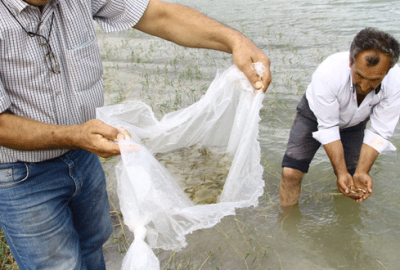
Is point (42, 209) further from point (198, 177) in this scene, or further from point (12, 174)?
point (198, 177)

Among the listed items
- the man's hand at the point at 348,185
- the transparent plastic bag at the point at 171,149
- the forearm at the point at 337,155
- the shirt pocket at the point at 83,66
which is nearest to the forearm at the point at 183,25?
the transparent plastic bag at the point at 171,149

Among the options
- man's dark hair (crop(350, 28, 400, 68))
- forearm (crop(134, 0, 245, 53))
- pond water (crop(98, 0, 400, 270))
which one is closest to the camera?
forearm (crop(134, 0, 245, 53))

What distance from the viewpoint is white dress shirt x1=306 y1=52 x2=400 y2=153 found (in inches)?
88.9

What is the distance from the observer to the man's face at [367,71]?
2.06 m

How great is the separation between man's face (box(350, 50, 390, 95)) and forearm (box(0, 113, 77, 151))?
1.65 metres

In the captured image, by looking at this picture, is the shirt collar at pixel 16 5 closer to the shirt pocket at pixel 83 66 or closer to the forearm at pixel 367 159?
the shirt pocket at pixel 83 66

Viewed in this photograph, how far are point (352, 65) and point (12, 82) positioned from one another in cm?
184

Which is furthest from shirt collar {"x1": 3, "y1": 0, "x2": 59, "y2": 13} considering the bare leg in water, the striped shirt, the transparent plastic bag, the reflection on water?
the bare leg in water

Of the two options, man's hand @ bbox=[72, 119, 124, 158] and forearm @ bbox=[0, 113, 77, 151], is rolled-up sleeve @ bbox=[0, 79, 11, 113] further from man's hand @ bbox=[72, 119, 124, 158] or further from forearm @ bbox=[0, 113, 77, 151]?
man's hand @ bbox=[72, 119, 124, 158]

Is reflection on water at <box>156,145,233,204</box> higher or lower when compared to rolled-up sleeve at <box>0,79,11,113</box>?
lower

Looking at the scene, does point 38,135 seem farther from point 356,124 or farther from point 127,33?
point 127,33

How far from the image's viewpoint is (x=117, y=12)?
5.40 ft

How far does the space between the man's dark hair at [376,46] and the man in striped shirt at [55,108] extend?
0.88 m

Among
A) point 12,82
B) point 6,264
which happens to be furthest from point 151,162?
point 6,264
